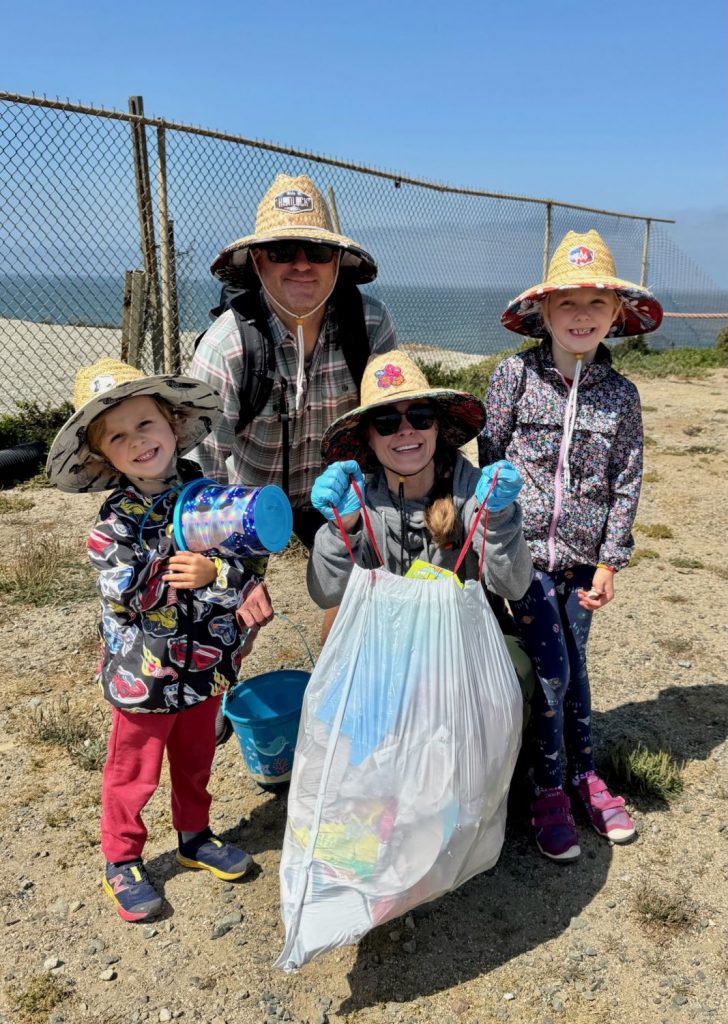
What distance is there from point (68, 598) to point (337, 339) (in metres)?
2.29

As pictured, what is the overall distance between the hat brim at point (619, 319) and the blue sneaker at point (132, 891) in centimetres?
197

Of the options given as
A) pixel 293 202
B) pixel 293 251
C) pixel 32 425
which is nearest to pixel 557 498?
pixel 293 251

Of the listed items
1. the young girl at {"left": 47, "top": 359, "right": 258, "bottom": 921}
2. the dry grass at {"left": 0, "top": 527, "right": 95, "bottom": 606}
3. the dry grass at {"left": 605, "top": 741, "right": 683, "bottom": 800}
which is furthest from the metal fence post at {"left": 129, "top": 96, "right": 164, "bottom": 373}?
the dry grass at {"left": 605, "top": 741, "right": 683, "bottom": 800}

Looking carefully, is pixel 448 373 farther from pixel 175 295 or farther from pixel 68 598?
pixel 68 598

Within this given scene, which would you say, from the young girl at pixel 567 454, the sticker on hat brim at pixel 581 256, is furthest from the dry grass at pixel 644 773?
the sticker on hat brim at pixel 581 256

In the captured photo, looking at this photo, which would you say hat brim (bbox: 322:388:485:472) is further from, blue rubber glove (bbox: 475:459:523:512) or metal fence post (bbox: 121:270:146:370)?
metal fence post (bbox: 121:270:146:370)

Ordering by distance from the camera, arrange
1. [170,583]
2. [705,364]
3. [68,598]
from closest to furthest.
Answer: [170,583] → [68,598] → [705,364]

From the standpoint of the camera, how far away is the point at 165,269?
562cm

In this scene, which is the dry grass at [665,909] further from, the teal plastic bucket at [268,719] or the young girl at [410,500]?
the teal plastic bucket at [268,719]

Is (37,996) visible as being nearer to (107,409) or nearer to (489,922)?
(489,922)

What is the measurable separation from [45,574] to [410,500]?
273 centimetres

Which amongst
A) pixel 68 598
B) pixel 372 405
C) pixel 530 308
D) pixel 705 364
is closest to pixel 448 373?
pixel 705 364

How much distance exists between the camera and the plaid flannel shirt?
101 inches

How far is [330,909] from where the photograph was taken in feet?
6.26
